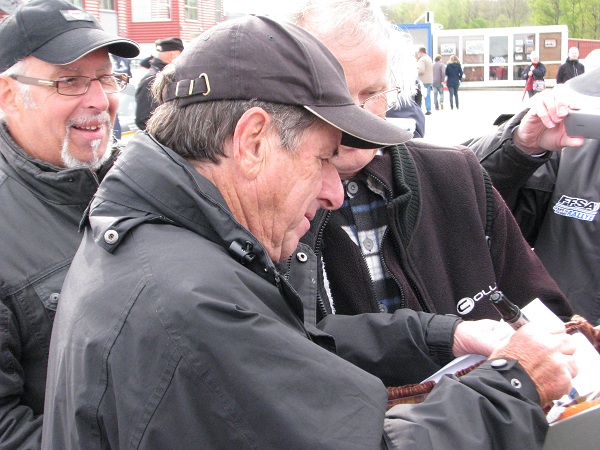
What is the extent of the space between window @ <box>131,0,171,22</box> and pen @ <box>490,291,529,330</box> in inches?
1170

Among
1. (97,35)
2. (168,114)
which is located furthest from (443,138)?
(168,114)

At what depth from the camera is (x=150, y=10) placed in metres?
29.3

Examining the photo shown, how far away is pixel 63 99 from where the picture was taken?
2.37 m

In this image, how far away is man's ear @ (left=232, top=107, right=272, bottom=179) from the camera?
1.31m

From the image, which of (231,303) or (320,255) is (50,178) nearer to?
(320,255)

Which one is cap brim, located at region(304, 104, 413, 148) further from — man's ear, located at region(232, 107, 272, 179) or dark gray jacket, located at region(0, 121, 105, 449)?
dark gray jacket, located at region(0, 121, 105, 449)

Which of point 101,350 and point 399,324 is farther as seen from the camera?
point 399,324

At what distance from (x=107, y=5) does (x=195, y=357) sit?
2540 centimetres

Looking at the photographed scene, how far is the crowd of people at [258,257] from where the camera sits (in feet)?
3.64

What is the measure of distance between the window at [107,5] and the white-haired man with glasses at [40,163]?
23.1 meters

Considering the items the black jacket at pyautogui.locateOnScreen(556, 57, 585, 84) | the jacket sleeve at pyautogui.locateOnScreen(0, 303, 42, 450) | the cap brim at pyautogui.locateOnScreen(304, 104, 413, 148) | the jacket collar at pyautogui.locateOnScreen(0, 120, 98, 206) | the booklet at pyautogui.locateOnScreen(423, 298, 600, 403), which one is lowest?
the black jacket at pyautogui.locateOnScreen(556, 57, 585, 84)

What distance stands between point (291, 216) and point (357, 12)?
81cm

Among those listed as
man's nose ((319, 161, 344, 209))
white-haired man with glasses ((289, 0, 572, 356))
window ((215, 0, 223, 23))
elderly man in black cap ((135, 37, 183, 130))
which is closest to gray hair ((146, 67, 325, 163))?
man's nose ((319, 161, 344, 209))

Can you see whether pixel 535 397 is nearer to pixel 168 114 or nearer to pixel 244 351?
pixel 244 351
